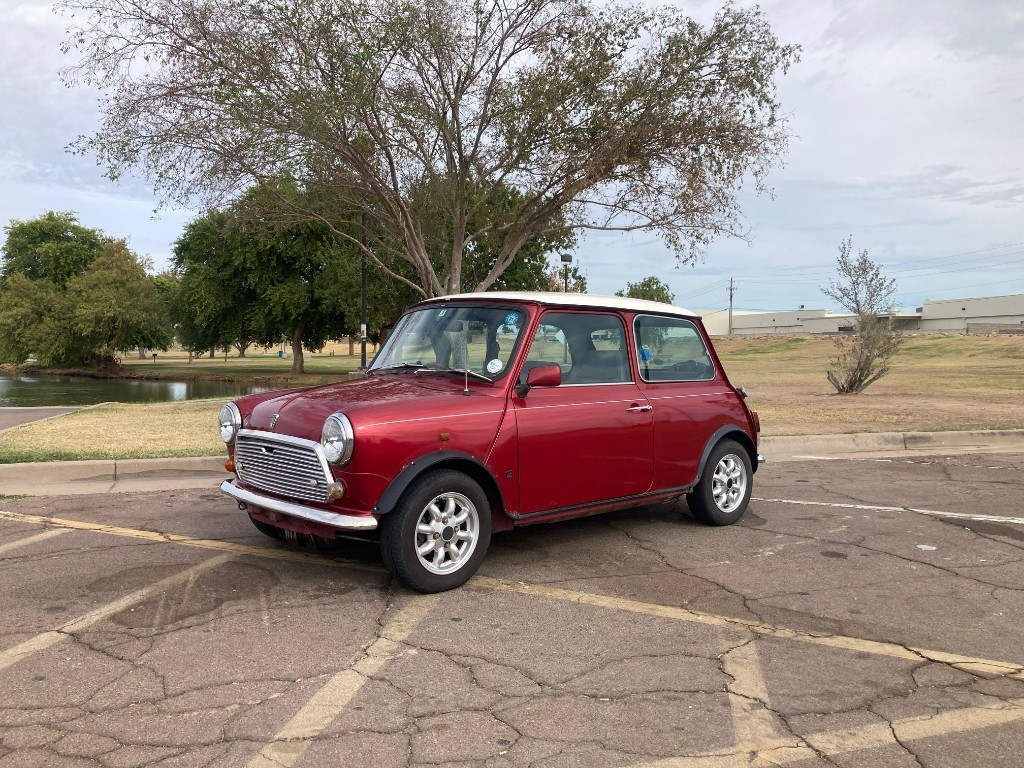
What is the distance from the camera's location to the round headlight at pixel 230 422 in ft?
17.8

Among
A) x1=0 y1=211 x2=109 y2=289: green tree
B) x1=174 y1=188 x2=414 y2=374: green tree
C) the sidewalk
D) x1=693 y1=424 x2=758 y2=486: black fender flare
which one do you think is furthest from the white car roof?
x1=0 y1=211 x2=109 y2=289: green tree

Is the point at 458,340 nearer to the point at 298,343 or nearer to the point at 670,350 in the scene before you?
the point at 670,350

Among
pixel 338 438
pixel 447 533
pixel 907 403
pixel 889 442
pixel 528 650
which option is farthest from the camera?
pixel 907 403

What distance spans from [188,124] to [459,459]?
1420 cm

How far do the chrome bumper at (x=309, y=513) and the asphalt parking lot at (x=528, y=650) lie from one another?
19.0 inches

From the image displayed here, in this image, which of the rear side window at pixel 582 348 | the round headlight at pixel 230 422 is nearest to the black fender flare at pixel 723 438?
the rear side window at pixel 582 348

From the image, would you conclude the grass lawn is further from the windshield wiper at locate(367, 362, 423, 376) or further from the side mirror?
the side mirror

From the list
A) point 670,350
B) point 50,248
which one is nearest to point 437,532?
point 670,350

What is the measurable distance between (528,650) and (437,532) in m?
1.03

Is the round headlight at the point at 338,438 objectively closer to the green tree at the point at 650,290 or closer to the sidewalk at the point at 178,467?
the sidewalk at the point at 178,467

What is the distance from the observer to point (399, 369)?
5871 mm

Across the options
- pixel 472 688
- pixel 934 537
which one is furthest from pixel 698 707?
pixel 934 537

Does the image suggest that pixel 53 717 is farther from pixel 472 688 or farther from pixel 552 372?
pixel 552 372

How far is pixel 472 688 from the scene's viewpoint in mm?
3605
